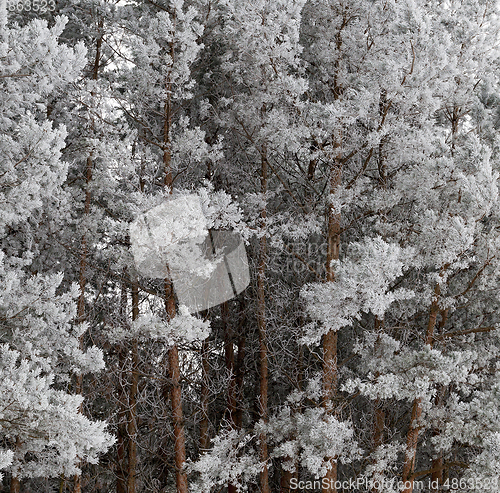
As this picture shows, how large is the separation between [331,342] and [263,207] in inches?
99.4

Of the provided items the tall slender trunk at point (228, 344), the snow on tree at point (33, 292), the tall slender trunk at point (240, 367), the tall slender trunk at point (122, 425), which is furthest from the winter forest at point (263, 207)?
the tall slender trunk at point (240, 367)

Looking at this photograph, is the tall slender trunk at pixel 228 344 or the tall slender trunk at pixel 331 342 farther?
the tall slender trunk at pixel 228 344

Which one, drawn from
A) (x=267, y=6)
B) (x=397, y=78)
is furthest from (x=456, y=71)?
(x=267, y=6)

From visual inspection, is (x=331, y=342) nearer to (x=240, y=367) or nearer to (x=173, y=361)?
(x=173, y=361)

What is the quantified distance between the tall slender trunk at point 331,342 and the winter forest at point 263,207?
0.03m

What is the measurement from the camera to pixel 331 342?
9.52 meters

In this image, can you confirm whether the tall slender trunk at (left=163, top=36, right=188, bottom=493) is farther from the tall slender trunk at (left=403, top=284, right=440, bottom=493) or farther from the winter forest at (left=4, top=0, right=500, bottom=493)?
the tall slender trunk at (left=403, top=284, right=440, bottom=493)

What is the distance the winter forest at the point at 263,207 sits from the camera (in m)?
7.44

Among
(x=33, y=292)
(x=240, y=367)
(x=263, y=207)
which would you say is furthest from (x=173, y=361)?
(x=240, y=367)

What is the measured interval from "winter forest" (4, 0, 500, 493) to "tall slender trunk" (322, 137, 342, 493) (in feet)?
0.09

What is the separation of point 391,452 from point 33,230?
674 cm

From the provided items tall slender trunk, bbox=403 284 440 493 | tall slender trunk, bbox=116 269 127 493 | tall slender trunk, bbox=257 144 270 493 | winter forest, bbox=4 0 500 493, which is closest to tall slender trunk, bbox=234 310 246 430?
tall slender trunk, bbox=257 144 270 493

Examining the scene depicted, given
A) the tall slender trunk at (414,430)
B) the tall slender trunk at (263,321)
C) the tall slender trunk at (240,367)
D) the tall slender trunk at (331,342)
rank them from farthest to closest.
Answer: the tall slender trunk at (240,367) → the tall slender trunk at (263,321) → the tall slender trunk at (331,342) → the tall slender trunk at (414,430)

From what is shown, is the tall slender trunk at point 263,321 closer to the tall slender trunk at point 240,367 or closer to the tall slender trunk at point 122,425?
the tall slender trunk at point 240,367
